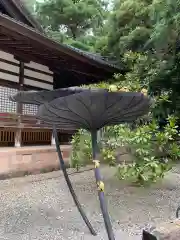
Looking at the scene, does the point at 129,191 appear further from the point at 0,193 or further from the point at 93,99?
the point at 93,99

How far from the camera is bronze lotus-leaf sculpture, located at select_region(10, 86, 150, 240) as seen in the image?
299 centimetres

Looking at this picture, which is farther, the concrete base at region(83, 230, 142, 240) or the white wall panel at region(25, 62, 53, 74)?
the white wall panel at region(25, 62, 53, 74)

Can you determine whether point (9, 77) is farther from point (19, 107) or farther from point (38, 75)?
point (38, 75)

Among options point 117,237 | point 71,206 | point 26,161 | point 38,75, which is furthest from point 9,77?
point 117,237

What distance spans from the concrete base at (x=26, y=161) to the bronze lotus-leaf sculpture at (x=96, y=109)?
3907mm

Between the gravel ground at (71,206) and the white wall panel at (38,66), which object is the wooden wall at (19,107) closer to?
the white wall panel at (38,66)

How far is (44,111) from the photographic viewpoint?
333 centimetres

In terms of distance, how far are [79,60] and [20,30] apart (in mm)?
2542

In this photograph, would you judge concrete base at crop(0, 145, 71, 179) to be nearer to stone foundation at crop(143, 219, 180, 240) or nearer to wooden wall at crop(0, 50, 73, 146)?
wooden wall at crop(0, 50, 73, 146)

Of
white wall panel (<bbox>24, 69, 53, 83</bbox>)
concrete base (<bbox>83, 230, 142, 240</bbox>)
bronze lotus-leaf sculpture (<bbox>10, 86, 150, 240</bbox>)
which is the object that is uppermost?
white wall panel (<bbox>24, 69, 53, 83</bbox>)

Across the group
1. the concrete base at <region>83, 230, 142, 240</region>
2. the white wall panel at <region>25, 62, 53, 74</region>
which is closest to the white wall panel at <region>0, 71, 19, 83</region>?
the white wall panel at <region>25, 62, 53, 74</region>

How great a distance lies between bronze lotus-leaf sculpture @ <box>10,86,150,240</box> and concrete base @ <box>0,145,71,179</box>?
391 centimetres

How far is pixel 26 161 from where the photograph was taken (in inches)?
300

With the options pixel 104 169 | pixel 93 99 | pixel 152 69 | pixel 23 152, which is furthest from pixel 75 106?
pixel 152 69
